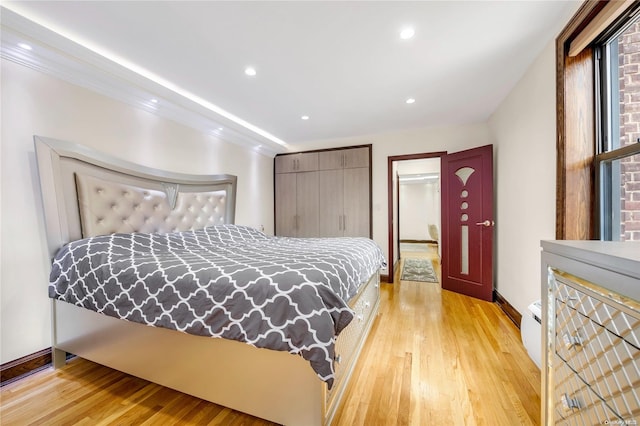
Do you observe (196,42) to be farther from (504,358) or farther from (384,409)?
(504,358)

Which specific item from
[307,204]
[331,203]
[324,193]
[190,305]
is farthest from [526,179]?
[307,204]

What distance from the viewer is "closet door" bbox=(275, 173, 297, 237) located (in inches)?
187

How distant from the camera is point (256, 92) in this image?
8.87 feet

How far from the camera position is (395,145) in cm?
418

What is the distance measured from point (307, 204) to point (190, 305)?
3446 millimetres

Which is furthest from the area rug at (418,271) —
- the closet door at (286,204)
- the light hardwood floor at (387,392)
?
the closet door at (286,204)

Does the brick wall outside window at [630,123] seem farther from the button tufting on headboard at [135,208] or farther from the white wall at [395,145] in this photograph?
the button tufting on headboard at [135,208]

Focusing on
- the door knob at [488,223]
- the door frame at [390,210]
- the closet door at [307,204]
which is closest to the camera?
the door knob at [488,223]

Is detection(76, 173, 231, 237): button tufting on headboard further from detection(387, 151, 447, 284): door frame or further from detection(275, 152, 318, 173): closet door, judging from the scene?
detection(387, 151, 447, 284): door frame

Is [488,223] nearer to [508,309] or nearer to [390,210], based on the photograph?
[508,309]

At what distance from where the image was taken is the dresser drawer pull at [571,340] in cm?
83

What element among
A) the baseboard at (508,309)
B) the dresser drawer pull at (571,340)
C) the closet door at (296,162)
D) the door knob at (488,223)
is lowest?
the baseboard at (508,309)

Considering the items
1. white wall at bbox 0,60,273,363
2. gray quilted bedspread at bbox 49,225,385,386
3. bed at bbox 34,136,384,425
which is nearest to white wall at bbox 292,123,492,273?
bed at bbox 34,136,384,425

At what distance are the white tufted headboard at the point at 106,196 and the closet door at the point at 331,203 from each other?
208cm
